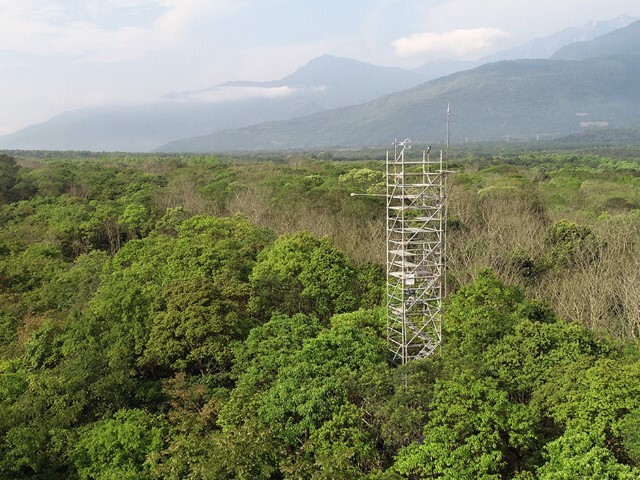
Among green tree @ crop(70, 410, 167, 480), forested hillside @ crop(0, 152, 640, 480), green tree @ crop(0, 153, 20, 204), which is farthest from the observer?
green tree @ crop(0, 153, 20, 204)

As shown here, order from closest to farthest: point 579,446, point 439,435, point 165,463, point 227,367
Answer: point 579,446 < point 439,435 < point 165,463 < point 227,367

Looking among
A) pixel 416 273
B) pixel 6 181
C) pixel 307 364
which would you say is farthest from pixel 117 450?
pixel 6 181

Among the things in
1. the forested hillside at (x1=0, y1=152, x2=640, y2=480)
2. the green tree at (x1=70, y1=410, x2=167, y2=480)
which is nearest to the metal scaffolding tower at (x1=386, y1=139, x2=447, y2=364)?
the forested hillside at (x1=0, y1=152, x2=640, y2=480)

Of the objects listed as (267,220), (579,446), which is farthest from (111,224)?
(579,446)

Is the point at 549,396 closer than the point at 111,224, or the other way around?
the point at 549,396

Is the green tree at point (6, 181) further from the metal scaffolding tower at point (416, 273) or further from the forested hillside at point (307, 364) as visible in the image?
the metal scaffolding tower at point (416, 273)

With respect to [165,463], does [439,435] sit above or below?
above

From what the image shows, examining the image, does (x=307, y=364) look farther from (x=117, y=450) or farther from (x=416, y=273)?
(x=117, y=450)

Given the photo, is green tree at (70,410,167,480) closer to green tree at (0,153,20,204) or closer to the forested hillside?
the forested hillside

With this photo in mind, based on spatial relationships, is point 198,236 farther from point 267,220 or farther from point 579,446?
point 579,446
